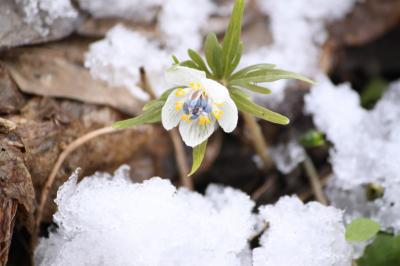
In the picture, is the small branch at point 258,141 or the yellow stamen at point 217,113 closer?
the yellow stamen at point 217,113

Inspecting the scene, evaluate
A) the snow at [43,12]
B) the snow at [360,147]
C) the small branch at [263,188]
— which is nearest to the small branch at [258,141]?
the small branch at [263,188]

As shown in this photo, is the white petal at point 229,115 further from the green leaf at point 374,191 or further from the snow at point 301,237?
the green leaf at point 374,191

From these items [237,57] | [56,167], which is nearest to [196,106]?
[237,57]

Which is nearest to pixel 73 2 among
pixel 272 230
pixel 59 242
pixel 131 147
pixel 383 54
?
pixel 131 147

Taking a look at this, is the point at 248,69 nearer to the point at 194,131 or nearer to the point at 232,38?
the point at 232,38

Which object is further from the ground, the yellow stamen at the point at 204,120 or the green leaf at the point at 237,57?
the green leaf at the point at 237,57

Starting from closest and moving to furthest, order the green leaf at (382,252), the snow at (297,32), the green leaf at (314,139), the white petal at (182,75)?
the white petal at (182,75), the green leaf at (382,252), the green leaf at (314,139), the snow at (297,32)

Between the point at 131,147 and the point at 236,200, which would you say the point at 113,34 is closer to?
the point at 131,147
